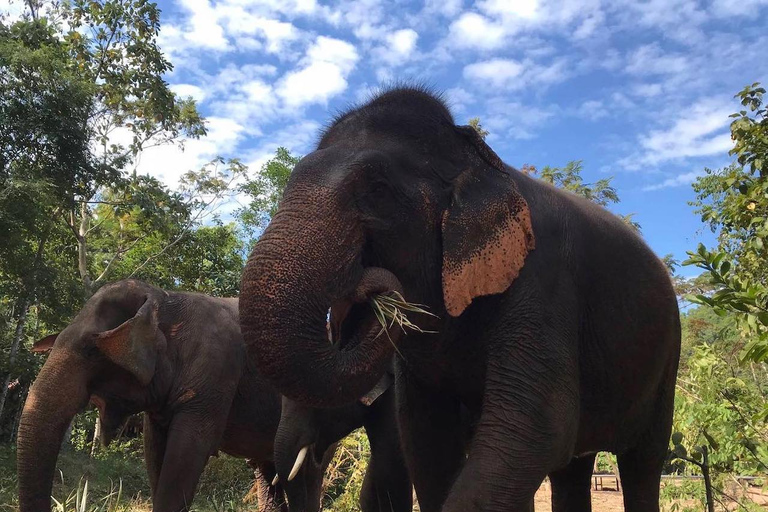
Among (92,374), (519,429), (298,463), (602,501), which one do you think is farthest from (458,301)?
(602,501)

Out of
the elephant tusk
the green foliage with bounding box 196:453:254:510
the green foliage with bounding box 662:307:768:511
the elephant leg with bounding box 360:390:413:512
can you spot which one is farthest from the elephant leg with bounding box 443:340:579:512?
the green foliage with bounding box 196:453:254:510

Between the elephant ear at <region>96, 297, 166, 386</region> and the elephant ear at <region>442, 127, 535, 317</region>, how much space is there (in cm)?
328

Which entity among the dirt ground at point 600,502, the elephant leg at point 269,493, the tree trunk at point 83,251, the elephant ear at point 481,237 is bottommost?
the elephant leg at point 269,493

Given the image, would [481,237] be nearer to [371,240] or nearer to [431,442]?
[371,240]

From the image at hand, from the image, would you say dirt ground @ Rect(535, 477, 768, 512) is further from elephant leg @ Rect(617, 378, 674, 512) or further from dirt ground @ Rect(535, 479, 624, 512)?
elephant leg @ Rect(617, 378, 674, 512)

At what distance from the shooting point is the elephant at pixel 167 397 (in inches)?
174

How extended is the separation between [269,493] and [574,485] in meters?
4.27

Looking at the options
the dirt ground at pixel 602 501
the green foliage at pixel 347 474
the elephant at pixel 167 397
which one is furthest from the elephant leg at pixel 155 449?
the dirt ground at pixel 602 501

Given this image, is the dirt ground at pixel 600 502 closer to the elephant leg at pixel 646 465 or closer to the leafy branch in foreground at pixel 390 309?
the elephant leg at pixel 646 465

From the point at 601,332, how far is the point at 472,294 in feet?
2.53

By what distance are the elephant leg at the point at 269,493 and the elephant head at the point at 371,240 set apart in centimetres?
529

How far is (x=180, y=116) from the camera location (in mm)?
17141

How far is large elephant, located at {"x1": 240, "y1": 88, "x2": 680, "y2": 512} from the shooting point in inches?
84.2

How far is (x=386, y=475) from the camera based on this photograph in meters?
4.77
